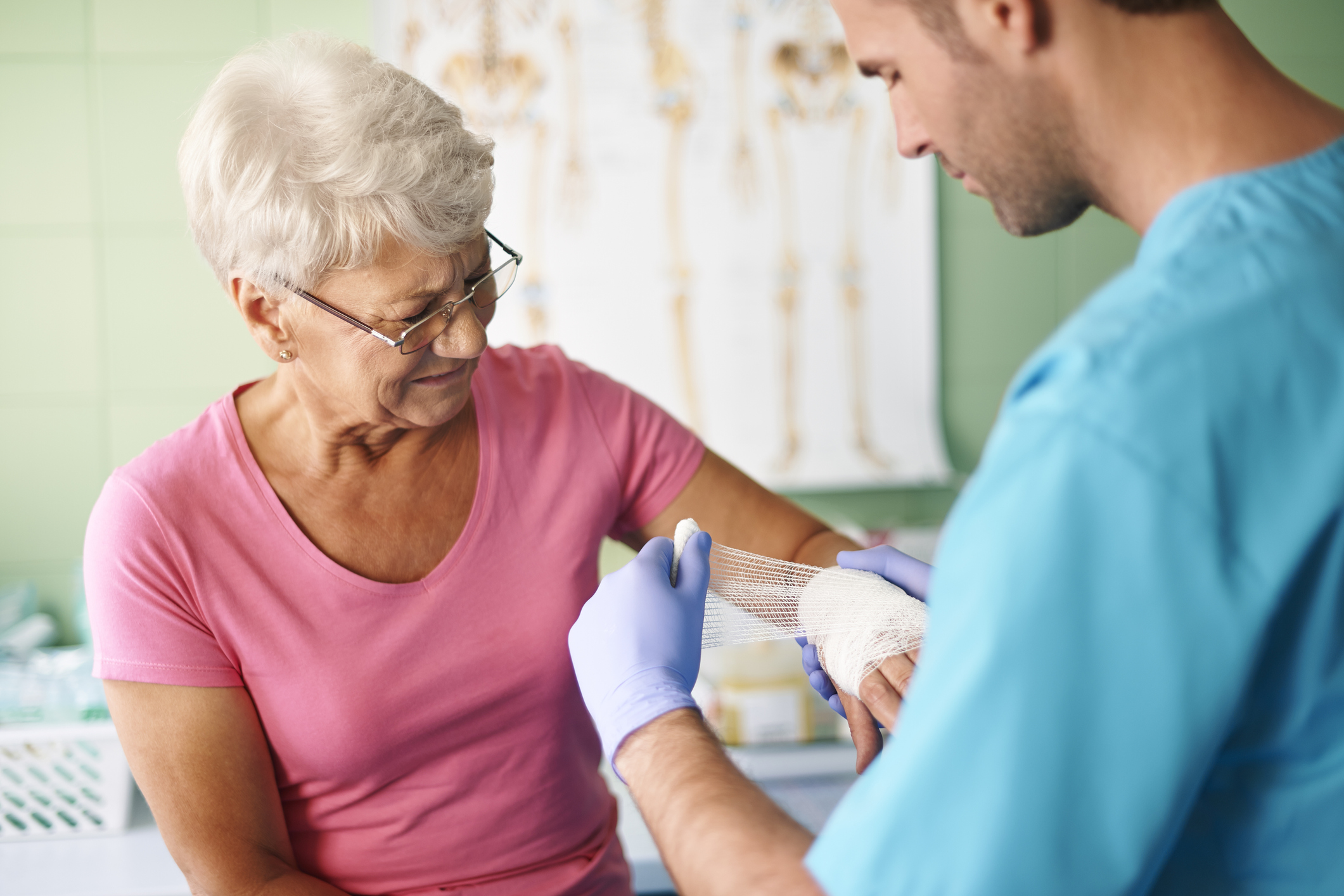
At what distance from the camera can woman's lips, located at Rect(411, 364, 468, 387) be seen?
1.08m

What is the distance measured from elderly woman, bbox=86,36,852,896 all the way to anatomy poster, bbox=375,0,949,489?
85 cm

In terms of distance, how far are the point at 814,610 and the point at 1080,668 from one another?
22.2 inches

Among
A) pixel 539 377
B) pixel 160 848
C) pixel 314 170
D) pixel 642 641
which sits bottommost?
pixel 160 848

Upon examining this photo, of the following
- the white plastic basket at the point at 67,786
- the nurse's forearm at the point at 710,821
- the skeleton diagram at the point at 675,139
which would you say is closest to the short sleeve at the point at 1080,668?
the nurse's forearm at the point at 710,821

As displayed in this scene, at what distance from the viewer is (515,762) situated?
1168mm

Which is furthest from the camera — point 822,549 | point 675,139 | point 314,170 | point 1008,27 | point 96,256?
point 675,139

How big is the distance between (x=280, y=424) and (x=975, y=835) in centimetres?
91

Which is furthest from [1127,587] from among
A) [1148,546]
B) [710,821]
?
[710,821]

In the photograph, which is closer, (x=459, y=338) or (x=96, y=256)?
(x=459, y=338)

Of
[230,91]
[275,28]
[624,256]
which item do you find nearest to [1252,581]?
[230,91]

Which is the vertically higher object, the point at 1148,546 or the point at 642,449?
the point at 1148,546

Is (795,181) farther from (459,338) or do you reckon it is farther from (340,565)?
→ (340,565)

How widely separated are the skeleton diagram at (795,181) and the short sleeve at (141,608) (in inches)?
52.8

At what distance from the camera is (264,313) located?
3.43ft
